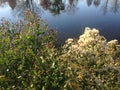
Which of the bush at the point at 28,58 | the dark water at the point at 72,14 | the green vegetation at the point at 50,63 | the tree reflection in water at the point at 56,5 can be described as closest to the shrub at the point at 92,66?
the green vegetation at the point at 50,63

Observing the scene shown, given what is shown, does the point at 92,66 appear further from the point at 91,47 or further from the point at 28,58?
the point at 28,58

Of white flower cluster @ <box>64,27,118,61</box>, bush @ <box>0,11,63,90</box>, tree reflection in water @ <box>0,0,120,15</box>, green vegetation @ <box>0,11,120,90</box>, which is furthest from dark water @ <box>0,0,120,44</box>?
green vegetation @ <box>0,11,120,90</box>

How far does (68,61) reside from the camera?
964 centimetres

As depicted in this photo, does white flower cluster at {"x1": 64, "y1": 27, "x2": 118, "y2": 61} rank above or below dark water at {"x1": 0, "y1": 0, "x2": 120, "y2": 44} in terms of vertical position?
below

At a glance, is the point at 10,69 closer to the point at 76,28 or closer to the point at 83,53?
the point at 83,53

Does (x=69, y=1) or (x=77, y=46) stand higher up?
(x=69, y=1)

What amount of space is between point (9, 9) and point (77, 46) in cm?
3864

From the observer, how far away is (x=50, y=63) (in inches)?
346

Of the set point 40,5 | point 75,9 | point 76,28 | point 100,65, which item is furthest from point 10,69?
point 40,5

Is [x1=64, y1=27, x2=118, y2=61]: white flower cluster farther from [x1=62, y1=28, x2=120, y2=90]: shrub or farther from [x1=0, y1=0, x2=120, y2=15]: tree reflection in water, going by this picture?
[x1=0, y1=0, x2=120, y2=15]: tree reflection in water

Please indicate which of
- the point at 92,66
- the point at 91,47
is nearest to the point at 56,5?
the point at 91,47

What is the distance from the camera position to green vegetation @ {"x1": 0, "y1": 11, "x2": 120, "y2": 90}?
8.66 meters

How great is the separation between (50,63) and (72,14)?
3479 centimetres

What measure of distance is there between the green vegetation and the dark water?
1859 cm
